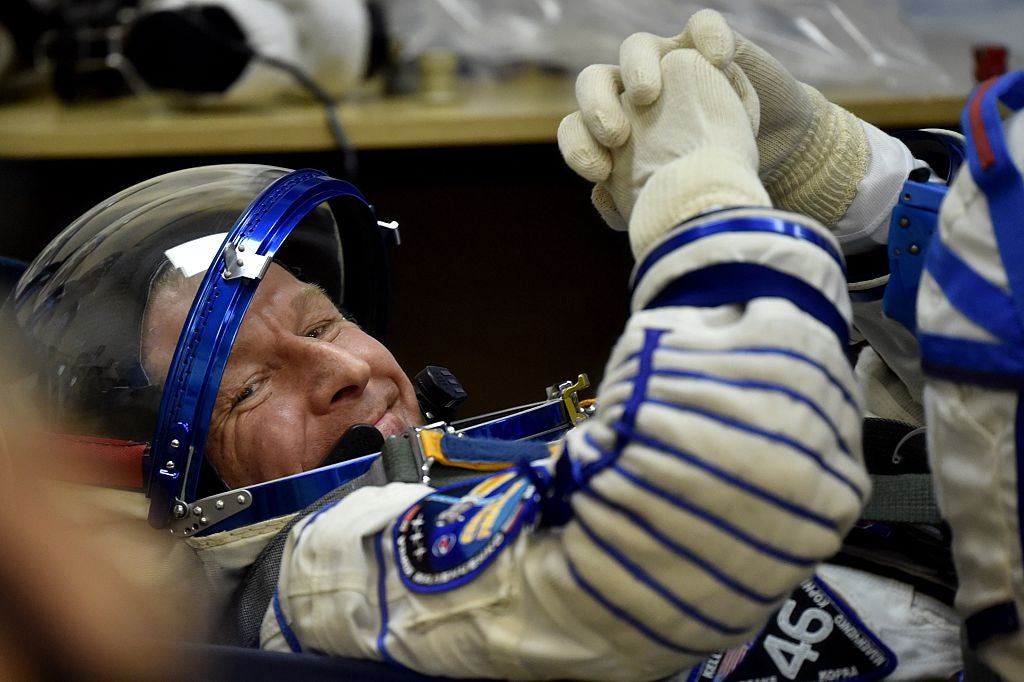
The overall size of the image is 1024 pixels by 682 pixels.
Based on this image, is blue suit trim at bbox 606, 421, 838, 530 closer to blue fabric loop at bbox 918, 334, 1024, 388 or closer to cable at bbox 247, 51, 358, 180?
blue fabric loop at bbox 918, 334, 1024, 388

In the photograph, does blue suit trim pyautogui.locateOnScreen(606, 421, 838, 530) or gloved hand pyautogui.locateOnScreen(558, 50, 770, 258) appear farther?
gloved hand pyautogui.locateOnScreen(558, 50, 770, 258)

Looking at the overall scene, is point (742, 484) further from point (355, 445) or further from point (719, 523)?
point (355, 445)

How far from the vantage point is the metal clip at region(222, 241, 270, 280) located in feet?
2.77

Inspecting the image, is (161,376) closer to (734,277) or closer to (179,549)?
(179,549)

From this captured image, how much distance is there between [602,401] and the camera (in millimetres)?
600

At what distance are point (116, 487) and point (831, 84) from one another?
1.33 meters

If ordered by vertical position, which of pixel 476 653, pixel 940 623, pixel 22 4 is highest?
pixel 22 4

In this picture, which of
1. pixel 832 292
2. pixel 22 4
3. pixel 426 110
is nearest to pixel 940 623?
pixel 832 292

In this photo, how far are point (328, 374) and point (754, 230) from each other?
16.8 inches

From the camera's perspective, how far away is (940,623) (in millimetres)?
764

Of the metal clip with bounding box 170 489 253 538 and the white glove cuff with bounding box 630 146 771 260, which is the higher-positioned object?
the white glove cuff with bounding box 630 146 771 260

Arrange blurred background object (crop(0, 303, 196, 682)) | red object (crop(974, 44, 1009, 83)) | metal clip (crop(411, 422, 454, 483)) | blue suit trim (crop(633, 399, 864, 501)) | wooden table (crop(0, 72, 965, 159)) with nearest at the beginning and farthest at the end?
blurred background object (crop(0, 303, 196, 682)) < blue suit trim (crop(633, 399, 864, 501)) < metal clip (crop(411, 422, 454, 483)) < wooden table (crop(0, 72, 965, 159)) < red object (crop(974, 44, 1009, 83))

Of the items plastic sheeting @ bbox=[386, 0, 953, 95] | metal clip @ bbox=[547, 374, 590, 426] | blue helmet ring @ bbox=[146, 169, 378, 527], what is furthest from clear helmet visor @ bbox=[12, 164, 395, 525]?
plastic sheeting @ bbox=[386, 0, 953, 95]

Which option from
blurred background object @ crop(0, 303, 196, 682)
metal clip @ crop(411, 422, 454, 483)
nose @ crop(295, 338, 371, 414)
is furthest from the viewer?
nose @ crop(295, 338, 371, 414)
